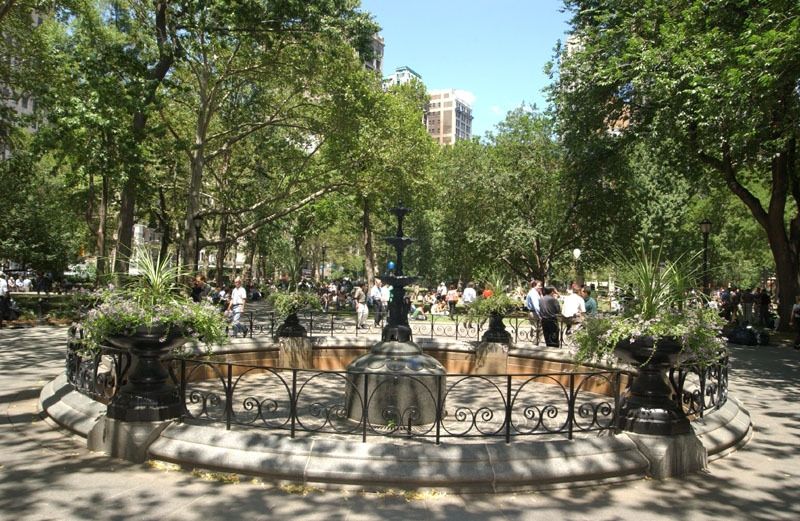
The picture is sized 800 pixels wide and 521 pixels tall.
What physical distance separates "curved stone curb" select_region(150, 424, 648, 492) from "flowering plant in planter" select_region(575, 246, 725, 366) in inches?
42.3

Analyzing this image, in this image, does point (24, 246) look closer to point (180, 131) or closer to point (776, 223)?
point (180, 131)

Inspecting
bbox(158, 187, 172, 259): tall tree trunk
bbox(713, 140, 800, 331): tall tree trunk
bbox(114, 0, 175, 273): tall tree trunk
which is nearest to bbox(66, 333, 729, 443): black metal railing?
bbox(114, 0, 175, 273): tall tree trunk

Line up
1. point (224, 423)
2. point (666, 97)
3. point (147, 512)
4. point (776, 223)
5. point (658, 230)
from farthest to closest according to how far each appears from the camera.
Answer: point (658, 230) → point (776, 223) → point (666, 97) → point (224, 423) → point (147, 512)

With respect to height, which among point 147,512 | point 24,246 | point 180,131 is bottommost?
point 147,512

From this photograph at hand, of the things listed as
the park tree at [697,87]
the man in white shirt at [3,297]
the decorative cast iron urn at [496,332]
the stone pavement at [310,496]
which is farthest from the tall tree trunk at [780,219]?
the man in white shirt at [3,297]

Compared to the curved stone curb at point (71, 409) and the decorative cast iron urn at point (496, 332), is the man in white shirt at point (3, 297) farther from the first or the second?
the decorative cast iron urn at point (496, 332)

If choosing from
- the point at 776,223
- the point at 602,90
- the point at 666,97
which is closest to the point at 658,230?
the point at 776,223

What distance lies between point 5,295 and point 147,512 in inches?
734

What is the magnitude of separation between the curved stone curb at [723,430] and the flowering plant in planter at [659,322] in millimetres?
863

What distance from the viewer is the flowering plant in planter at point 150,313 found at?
625cm

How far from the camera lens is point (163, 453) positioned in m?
5.94

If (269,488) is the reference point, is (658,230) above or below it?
above

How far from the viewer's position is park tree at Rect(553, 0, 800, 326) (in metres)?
13.0

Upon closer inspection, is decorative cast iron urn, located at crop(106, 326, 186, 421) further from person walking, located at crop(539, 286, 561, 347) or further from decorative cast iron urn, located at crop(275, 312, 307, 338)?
person walking, located at crop(539, 286, 561, 347)
